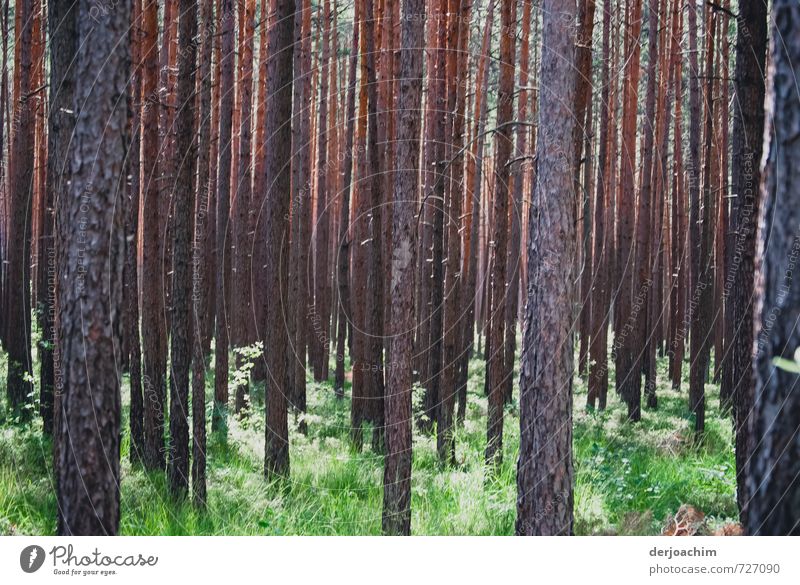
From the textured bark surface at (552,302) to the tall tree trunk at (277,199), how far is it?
3.50m

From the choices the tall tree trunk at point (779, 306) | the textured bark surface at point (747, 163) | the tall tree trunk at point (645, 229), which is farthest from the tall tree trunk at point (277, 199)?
the tall tree trunk at point (645, 229)

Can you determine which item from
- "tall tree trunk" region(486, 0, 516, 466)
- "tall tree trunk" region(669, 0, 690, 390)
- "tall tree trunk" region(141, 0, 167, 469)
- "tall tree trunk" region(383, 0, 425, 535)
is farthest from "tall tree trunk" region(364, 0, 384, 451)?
"tall tree trunk" region(669, 0, 690, 390)

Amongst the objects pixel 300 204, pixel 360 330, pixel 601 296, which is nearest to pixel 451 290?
pixel 360 330

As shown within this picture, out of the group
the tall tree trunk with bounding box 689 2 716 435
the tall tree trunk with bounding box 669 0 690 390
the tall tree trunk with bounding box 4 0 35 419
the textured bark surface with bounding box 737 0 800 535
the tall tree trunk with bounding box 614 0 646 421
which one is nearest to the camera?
the textured bark surface with bounding box 737 0 800 535

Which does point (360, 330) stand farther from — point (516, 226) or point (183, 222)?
point (516, 226)

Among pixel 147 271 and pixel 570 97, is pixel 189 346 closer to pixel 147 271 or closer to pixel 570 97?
pixel 147 271

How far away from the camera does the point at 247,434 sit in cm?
1223

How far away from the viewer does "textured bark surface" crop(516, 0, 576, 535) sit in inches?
263

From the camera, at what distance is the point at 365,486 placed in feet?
32.5

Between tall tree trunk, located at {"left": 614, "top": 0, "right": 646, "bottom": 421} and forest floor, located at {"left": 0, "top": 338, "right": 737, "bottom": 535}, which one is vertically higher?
tall tree trunk, located at {"left": 614, "top": 0, "right": 646, "bottom": 421}

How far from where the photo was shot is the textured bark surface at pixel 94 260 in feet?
16.6

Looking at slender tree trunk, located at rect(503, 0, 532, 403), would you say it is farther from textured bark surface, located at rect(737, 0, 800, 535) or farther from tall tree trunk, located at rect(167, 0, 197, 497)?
textured bark surface, located at rect(737, 0, 800, 535)

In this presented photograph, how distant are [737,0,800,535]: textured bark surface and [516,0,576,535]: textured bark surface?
288 centimetres

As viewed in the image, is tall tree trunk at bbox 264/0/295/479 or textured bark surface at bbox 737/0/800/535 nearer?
textured bark surface at bbox 737/0/800/535
